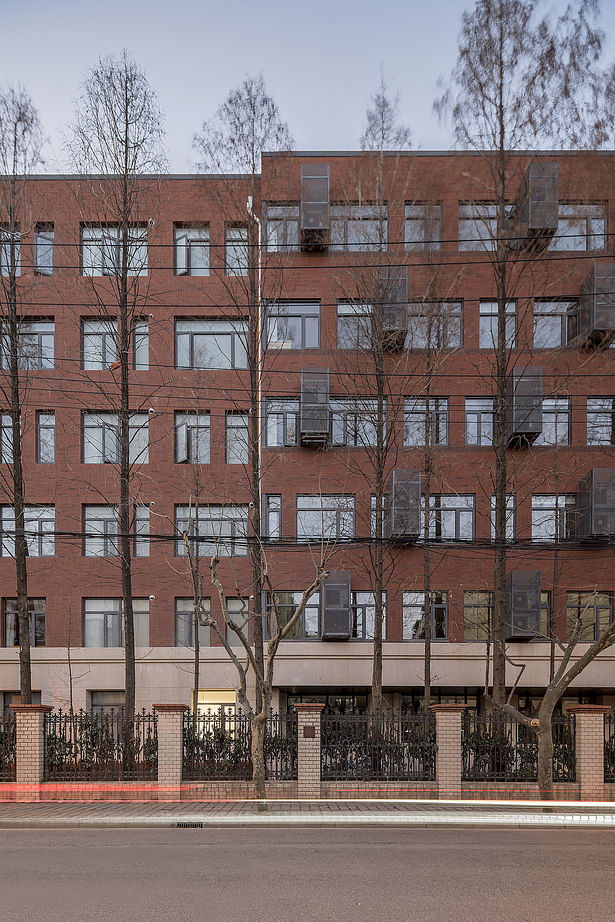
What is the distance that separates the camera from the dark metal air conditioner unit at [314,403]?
93.6 feet

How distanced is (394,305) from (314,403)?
14.5 ft

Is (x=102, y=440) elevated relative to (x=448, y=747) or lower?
elevated

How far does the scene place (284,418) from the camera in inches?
1179

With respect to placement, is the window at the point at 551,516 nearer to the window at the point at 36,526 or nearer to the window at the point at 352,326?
the window at the point at 352,326

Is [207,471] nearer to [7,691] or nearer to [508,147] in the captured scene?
[7,691]

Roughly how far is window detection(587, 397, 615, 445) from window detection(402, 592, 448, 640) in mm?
7845

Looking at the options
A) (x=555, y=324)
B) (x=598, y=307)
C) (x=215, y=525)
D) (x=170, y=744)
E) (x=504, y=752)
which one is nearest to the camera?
(x=170, y=744)

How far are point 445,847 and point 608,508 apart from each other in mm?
18037

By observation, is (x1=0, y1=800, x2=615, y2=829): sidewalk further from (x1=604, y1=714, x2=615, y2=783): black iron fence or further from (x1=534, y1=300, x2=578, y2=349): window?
(x1=534, y1=300, x2=578, y2=349): window

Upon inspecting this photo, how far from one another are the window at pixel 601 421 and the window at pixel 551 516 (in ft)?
7.53

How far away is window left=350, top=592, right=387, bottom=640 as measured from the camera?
96.0 feet

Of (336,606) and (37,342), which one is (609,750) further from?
(37,342)

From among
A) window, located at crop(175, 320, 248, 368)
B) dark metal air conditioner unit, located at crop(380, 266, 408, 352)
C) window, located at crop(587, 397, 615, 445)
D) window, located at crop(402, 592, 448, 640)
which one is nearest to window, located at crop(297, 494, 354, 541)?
window, located at crop(402, 592, 448, 640)

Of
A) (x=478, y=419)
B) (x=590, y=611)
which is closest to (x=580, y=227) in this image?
(x=478, y=419)
